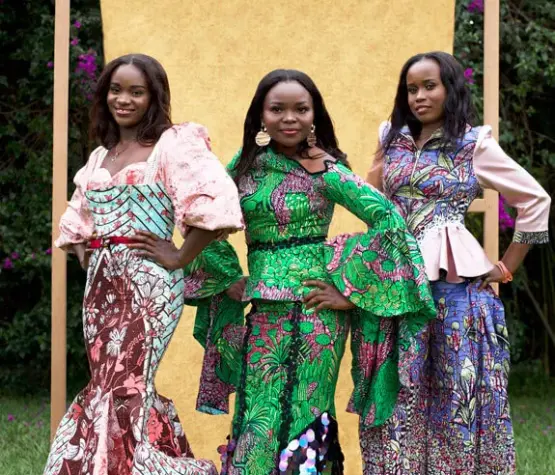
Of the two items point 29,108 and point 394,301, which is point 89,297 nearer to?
point 394,301

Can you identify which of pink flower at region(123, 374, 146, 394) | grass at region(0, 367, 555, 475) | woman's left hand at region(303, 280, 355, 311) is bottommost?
grass at region(0, 367, 555, 475)

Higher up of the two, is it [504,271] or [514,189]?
[514,189]

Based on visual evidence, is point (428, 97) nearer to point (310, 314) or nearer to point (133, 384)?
point (310, 314)

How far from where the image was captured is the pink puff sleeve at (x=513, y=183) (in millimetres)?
4535

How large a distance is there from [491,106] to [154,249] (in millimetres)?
2296

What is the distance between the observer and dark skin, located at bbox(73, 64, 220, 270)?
13.5ft

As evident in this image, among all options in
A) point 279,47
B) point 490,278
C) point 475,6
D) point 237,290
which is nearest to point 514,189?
point 490,278

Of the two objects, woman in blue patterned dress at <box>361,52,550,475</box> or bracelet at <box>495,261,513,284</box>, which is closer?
woman in blue patterned dress at <box>361,52,550,475</box>

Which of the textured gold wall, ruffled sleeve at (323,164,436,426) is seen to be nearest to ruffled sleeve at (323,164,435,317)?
ruffled sleeve at (323,164,436,426)

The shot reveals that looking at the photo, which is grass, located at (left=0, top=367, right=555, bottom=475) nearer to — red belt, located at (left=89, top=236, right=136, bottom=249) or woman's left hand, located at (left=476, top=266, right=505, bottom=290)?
woman's left hand, located at (left=476, top=266, right=505, bottom=290)

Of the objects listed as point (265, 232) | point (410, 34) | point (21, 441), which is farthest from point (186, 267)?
point (21, 441)

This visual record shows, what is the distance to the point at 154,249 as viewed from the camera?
13.5 ft

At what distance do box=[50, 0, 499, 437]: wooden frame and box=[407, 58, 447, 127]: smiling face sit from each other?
3.84ft

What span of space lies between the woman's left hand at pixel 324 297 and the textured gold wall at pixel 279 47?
1730 mm
